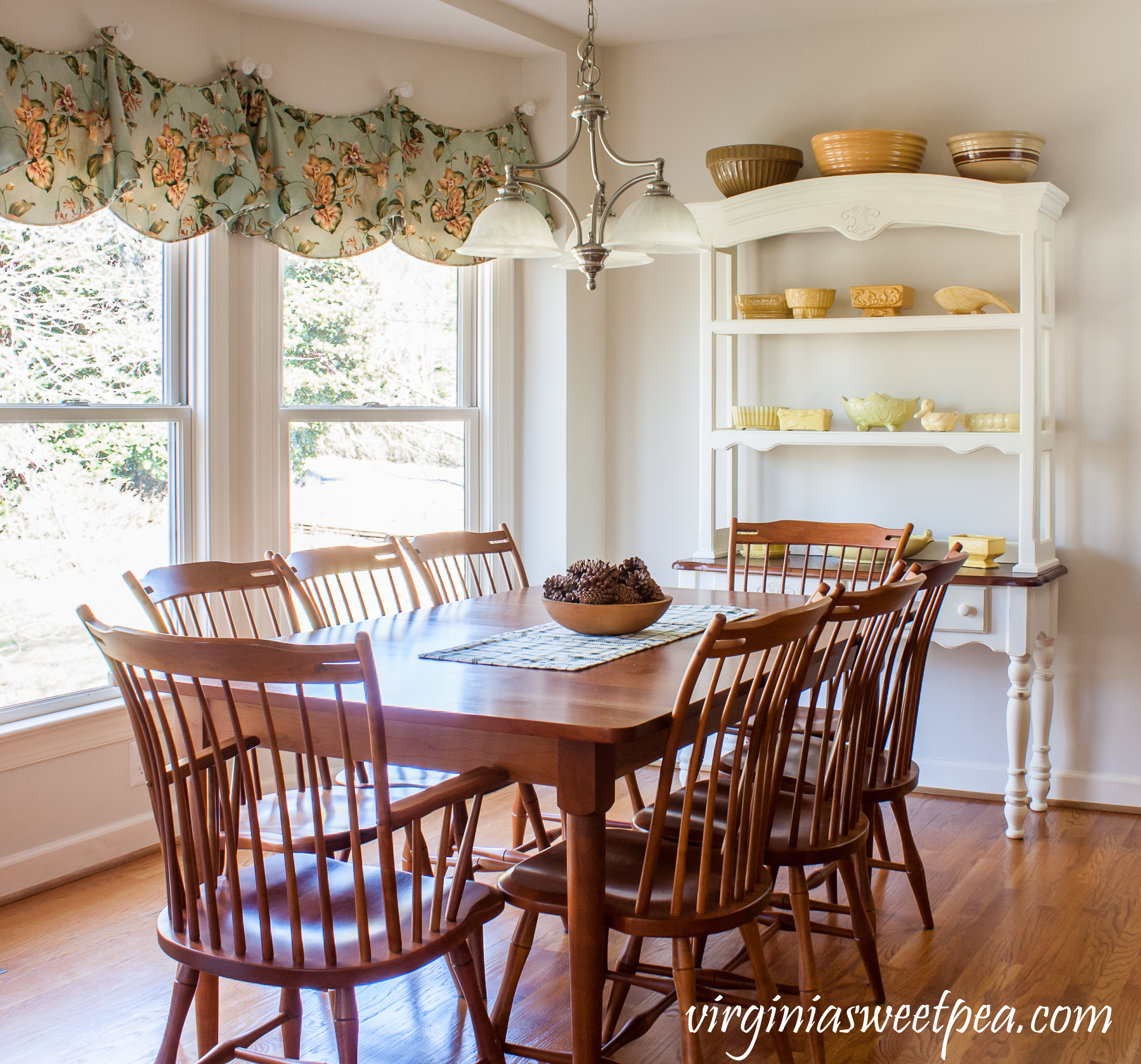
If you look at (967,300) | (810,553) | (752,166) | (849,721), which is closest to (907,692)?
(849,721)

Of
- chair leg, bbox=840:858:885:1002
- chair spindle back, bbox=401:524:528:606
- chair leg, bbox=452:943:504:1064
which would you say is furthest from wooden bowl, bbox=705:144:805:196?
chair leg, bbox=452:943:504:1064

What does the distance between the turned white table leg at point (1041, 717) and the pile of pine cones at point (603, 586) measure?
5.59 ft

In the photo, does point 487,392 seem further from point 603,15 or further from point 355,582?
point 355,582

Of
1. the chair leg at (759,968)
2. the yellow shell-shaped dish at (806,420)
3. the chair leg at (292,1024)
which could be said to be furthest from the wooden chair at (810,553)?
the chair leg at (292,1024)

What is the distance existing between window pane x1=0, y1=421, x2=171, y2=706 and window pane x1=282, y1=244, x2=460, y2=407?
58cm

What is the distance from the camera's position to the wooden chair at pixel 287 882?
165 centimetres

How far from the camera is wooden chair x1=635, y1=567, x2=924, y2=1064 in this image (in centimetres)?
215

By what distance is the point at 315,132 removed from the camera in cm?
376

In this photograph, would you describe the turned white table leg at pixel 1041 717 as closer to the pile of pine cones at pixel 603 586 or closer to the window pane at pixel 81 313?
the pile of pine cones at pixel 603 586

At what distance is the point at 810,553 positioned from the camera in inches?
160

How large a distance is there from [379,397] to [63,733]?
1517 mm

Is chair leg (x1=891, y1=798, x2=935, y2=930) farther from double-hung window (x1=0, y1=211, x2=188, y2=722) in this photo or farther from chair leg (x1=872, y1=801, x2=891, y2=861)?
double-hung window (x1=0, y1=211, x2=188, y2=722)

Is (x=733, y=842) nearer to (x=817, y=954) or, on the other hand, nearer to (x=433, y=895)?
(x=433, y=895)

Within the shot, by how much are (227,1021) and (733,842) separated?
1.17 meters
